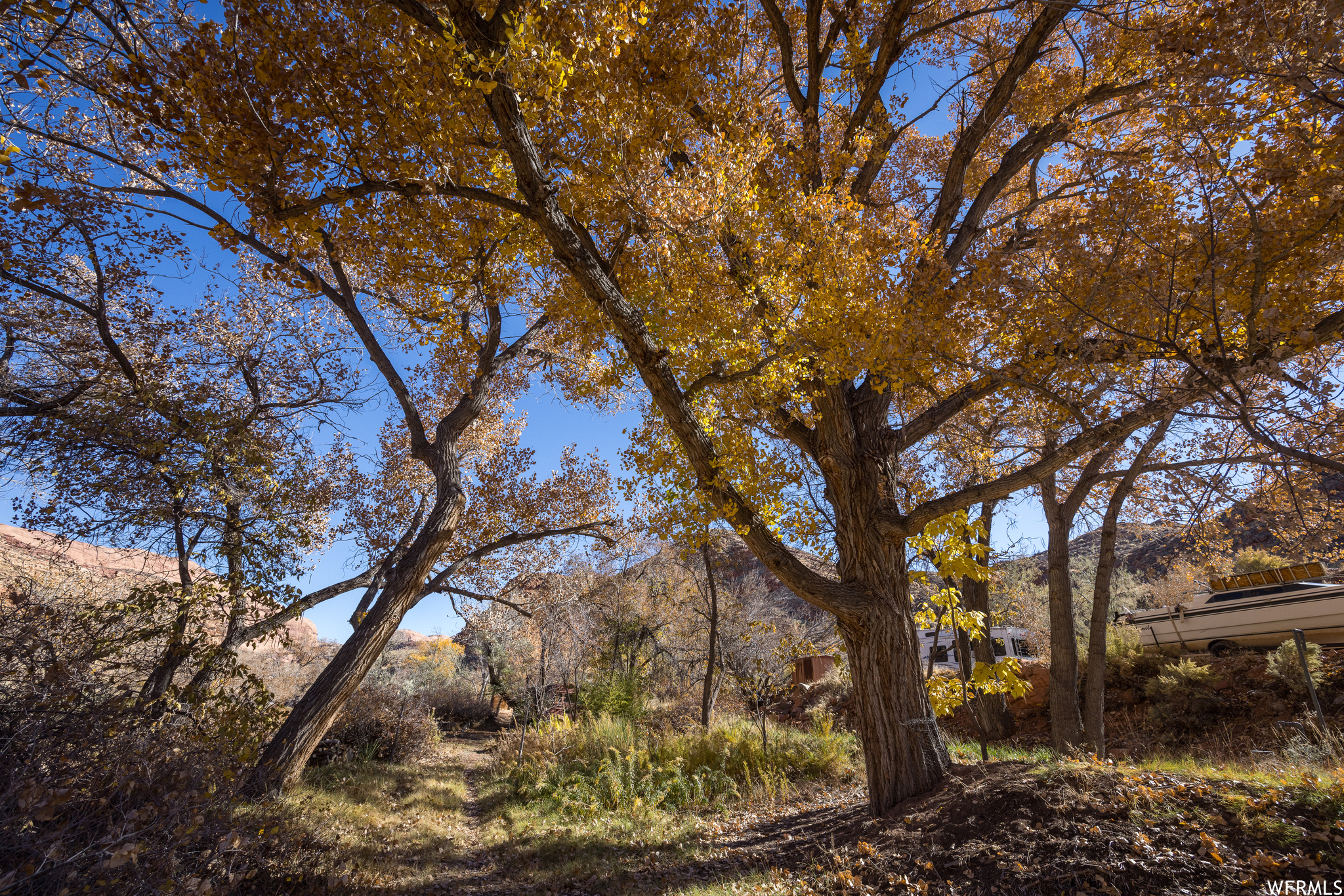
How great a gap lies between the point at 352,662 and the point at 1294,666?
1550 centimetres

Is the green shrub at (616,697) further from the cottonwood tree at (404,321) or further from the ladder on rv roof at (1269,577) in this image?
the ladder on rv roof at (1269,577)

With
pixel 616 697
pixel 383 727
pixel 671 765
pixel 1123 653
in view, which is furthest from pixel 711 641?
pixel 1123 653

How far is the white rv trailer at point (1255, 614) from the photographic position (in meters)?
10.4

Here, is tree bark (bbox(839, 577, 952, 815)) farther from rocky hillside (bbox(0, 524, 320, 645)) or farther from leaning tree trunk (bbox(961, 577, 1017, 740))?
leaning tree trunk (bbox(961, 577, 1017, 740))

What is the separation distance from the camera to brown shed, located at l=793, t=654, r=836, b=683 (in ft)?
69.5

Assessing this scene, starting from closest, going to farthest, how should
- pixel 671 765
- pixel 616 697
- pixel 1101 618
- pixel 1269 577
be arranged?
pixel 1101 618 → pixel 671 765 → pixel 1269 577 → pixel 616 697

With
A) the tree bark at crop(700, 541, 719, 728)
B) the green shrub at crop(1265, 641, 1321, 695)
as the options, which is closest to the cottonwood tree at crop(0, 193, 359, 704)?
the tree bark at crop(700, 541, 719, 728)

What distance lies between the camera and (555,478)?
11680 millimetres

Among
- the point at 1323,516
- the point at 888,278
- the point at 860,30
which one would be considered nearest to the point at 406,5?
the point at 888,278

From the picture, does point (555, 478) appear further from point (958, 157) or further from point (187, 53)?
point (958, 157)

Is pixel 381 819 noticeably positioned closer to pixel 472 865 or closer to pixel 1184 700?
pixel 472 865

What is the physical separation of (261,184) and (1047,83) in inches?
351

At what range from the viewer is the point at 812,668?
22219mm

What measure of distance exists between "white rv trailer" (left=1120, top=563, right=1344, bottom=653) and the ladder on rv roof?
14 millimetres
